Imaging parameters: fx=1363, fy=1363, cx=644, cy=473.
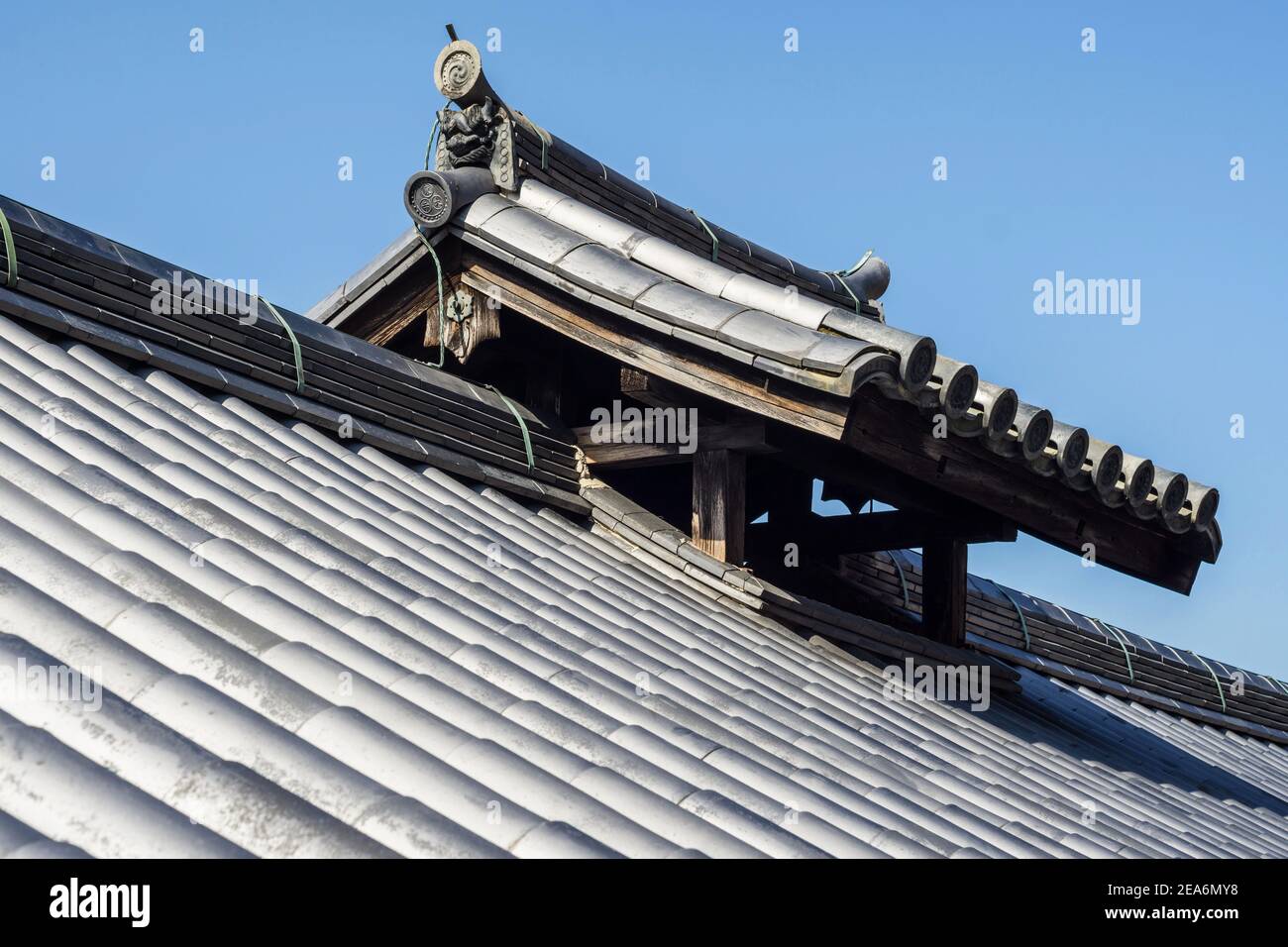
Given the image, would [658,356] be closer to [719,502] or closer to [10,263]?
[719,502]

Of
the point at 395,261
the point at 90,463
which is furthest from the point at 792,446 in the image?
the point at 90,463

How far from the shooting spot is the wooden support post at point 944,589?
773cm

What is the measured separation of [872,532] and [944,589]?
526mm

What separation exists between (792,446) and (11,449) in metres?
3.82

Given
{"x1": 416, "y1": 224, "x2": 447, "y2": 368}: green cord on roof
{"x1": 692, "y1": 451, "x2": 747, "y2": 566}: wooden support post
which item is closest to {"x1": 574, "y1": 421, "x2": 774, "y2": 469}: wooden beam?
{"x1": 692, "y1": 451, "x2": 747, "y2": 566}: wooden support post

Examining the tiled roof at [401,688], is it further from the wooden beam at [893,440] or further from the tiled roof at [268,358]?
the wooden beam at [893,440]

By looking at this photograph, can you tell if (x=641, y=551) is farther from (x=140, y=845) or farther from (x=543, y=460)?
(x=140, y=845)

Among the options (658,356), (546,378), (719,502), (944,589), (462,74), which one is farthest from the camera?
(944,589)

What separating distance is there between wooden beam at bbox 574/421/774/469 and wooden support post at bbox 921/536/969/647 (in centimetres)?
173

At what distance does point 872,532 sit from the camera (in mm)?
7949

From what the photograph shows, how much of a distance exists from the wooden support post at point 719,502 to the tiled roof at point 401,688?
217 mm

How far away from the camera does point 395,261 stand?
735cm

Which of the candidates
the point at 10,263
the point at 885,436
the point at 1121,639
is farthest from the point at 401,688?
the point at 1121,639

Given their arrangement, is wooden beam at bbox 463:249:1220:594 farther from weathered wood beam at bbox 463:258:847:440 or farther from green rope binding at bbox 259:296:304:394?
green rope binding at bbox 259:296:304:394
